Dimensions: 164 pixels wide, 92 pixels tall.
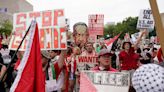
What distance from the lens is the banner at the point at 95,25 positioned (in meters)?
12.2

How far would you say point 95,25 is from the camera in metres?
12.4

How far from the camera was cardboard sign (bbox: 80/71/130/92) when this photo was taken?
16.0ft

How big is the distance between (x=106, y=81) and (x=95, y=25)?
7556 mm

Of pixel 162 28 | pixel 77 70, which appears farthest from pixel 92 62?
pixel 162 28

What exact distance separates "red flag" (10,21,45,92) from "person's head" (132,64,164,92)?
177 centimetres

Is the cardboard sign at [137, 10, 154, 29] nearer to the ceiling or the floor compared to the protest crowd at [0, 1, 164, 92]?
nearer to the ceiling

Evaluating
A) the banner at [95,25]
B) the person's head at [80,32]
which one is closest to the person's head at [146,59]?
the banner at [95,25]

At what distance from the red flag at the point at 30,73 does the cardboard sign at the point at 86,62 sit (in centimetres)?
392

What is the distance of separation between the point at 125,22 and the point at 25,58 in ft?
296

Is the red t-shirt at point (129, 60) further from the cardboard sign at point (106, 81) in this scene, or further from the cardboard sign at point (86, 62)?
the cardboard sign at point (106, 81)

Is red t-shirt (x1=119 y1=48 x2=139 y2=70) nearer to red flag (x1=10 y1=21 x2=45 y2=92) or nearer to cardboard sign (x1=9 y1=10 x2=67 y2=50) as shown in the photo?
cardboard sign (x1=9 y1=10 x2=67 y2=50)

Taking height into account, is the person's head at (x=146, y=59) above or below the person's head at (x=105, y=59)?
below

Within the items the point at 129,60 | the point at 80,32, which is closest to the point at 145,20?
the point at 129,60

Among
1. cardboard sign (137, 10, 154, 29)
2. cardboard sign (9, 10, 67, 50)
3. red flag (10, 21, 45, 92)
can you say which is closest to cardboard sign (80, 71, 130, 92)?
red flag (10, 21, 45, 92)
